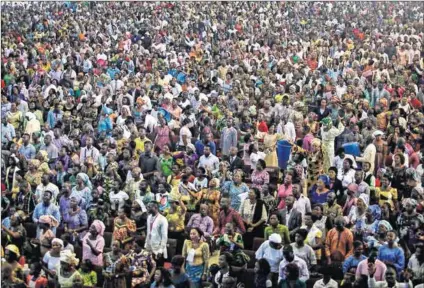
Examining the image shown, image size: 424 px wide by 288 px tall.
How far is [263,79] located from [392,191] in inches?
318

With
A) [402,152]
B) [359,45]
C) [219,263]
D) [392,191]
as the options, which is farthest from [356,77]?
[219,263]

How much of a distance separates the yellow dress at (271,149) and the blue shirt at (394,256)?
4125 millimetres

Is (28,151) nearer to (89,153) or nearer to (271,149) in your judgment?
(89,153)

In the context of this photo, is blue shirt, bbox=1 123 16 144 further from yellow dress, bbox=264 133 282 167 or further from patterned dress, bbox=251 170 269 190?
patterned dress, bbox=251 170 269 190

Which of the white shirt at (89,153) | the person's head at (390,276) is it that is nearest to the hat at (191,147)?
the white shirt at (89,153)

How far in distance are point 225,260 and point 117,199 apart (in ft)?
9.69

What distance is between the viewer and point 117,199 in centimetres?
1435

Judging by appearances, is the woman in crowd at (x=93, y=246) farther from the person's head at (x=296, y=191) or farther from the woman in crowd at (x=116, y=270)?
the person's head at (x=296, y=191)

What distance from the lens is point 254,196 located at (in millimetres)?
13578

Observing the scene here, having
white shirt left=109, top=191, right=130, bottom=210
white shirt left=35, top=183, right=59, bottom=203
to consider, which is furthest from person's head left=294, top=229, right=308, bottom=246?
white shirt left=35, top=183, right=59, bottom=203

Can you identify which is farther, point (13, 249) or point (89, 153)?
point (89, 153)

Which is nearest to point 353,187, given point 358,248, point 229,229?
point 358,248

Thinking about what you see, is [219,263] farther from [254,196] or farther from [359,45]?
[359,45]

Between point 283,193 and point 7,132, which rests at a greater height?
point 7,132
